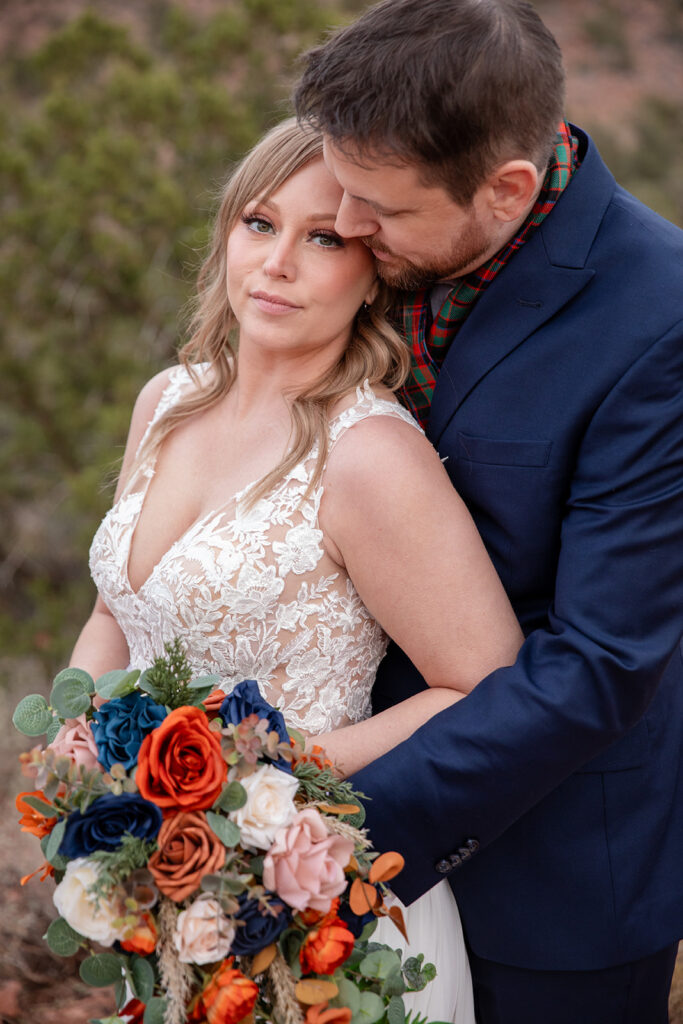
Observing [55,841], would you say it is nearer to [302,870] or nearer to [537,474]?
[302,870]

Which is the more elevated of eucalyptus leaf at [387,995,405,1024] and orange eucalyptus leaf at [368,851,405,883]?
orange eucalyptus leaf at [368,851,405,883]

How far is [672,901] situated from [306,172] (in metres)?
1.84

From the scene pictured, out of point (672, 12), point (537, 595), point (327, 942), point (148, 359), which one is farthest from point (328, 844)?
point (672, 12)

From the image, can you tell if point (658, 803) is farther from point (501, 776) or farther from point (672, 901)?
point (501, 776)

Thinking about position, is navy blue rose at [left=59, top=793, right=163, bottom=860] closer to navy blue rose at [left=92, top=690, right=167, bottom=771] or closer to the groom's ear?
navy blue rose at [left=92, top=690, right=167, bottom=771]

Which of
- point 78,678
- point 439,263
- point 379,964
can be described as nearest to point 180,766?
point 78,678

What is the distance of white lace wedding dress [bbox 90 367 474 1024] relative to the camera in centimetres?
207

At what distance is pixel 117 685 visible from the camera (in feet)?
5.42

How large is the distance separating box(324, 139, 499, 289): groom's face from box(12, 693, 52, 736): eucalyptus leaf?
3.78 feet

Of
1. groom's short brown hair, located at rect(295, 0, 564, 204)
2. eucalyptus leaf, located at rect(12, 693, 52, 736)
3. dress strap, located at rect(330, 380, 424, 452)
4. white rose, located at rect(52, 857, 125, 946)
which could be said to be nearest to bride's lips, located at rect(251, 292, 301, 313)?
dress strap, located at rect(330, 380, 424, 452)

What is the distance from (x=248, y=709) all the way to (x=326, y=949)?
403 millimetres

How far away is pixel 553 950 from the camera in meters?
2.11

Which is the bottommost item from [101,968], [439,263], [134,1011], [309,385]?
[134,1011]

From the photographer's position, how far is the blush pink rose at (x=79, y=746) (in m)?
1.63
